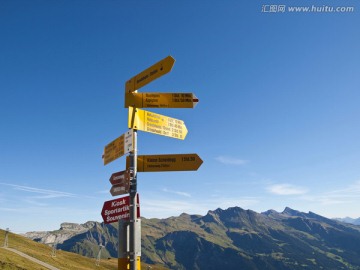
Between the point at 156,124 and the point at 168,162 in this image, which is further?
the point at 156,124

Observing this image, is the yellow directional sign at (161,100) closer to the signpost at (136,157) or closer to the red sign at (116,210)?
the signpost at (136,157)

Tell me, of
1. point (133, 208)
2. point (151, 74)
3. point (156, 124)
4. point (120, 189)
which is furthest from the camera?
point (156, 124)

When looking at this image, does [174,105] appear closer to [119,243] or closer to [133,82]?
[133,82]

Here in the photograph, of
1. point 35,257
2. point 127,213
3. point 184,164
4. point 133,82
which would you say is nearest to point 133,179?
point 127,213

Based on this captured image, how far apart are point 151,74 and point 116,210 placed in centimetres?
409

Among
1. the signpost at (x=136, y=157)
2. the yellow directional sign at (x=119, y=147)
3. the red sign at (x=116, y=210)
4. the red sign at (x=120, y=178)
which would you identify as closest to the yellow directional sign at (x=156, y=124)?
the signpost at (x=136, y=157)

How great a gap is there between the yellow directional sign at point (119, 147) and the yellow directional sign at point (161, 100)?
98cm

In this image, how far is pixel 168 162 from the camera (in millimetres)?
10078

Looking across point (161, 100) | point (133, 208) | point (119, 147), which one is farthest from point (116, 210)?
point (161, 100)

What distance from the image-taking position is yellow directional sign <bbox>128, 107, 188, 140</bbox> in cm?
982

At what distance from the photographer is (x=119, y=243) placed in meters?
8.99

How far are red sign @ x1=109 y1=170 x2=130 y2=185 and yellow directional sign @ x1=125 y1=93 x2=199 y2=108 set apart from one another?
6.57 feet

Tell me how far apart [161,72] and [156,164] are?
2720 millimetres

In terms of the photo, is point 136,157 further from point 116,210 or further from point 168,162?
point 116,210
